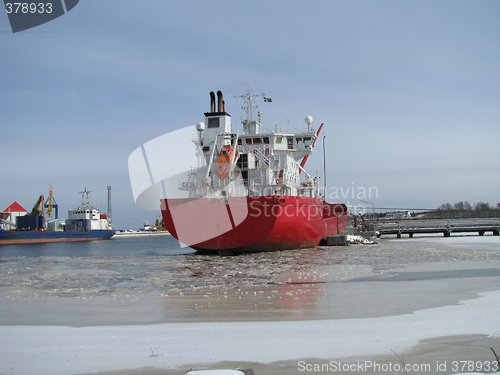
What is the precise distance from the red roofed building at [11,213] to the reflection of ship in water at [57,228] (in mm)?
690

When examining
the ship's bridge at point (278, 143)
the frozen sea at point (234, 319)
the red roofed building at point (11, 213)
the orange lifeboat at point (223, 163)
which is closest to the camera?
the frozen sea at point (234, 319)

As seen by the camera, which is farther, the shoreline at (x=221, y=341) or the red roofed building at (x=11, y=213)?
the red roofed building at (x=11, y=213)

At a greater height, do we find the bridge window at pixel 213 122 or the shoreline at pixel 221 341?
the bridge window at pixel 213 122

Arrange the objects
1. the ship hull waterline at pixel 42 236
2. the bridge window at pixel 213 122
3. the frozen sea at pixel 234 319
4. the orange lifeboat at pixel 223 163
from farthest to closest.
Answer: the ship hull waterline at pixel 42 236, the bridge window at pixel 213 122, the orange lifeboat at pixel 223 163, the frozen sea at pixel 234 319

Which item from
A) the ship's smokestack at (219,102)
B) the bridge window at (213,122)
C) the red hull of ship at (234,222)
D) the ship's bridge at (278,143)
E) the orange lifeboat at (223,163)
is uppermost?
the ship's smokestack at (219,102)

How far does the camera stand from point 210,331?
5.50 meters

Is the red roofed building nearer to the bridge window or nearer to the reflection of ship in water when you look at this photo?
the reflection of ship in water

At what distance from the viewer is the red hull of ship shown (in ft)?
60.4

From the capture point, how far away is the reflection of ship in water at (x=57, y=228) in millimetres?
56094

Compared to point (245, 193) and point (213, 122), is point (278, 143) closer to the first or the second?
point (213, 122)

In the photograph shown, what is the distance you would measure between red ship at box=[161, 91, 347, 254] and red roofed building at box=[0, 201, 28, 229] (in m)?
58.8

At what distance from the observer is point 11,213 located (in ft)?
241

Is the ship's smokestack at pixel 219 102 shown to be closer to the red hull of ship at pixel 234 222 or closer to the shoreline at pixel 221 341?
the red hull of ship at pixel 234 222

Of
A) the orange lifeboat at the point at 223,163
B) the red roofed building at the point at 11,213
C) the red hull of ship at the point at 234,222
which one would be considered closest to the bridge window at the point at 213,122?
the orange lifeboat at the point at 223,163
